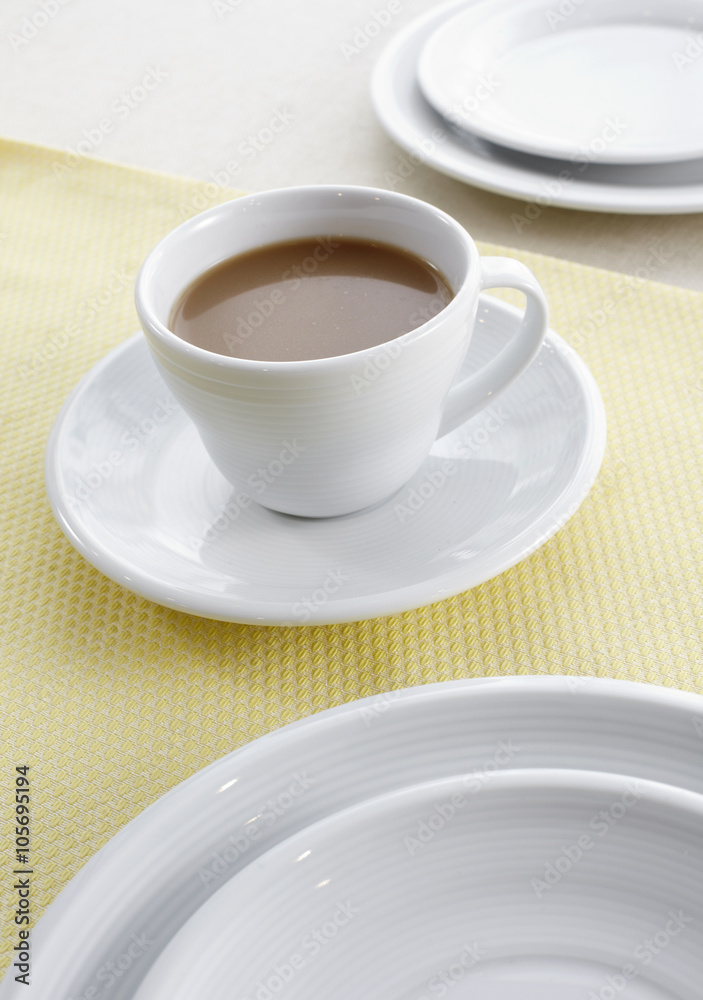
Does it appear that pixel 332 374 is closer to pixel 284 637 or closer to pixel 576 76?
pixel 284 637

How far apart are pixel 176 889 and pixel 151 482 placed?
1.05 ft

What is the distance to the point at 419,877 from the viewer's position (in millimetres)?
333

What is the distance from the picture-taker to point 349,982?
A: 321mm

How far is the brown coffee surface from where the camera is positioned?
549mm

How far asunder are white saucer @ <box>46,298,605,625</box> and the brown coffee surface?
0.31ft

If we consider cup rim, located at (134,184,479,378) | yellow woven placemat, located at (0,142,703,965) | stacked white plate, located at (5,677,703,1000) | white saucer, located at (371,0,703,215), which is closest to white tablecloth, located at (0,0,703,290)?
white saucer, located at (371,0,703,215)

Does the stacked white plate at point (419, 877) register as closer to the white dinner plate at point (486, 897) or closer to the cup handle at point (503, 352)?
the white dinner plate at point (486, 897)

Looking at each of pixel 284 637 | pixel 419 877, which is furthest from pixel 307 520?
pixel 419 877

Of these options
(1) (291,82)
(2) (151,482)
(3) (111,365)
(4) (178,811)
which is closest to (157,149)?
(1) (291,82)

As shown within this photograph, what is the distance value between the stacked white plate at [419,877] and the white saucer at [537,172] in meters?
0.54

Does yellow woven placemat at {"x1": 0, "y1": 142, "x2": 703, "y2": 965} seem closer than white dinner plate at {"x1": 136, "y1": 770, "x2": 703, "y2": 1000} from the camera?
No

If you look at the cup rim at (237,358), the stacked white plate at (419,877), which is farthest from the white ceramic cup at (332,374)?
the stacked white plate at (419,877)

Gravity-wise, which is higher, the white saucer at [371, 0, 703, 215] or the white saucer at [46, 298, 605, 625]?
the white saucer at [371, 0, 703, 215]

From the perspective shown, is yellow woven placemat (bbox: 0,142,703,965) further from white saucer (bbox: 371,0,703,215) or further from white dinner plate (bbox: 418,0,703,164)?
white dinner plate (bbox: 418,0,703,164)
